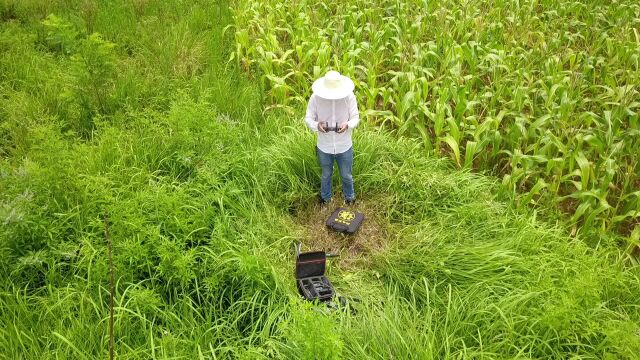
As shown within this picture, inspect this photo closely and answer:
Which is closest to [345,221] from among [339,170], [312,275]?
[339,170]

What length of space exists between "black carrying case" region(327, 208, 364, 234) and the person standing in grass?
0.33 m

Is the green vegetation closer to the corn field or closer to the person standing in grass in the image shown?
the corn field

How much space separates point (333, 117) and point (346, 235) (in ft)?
2.89

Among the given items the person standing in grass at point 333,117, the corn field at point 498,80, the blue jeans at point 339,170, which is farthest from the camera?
the corn field at point 498,80

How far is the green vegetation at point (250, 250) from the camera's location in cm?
260

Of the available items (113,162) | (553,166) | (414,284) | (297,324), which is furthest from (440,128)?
(113,162)

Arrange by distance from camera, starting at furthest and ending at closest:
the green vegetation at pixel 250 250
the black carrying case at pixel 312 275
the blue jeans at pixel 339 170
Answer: the blue jeans at pixel 339 170 < the black carrying case at pixel 312 275 < the green vegetation at pixel 250 250

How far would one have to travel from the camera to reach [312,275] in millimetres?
3115

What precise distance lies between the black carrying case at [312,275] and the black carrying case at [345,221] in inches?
16.0

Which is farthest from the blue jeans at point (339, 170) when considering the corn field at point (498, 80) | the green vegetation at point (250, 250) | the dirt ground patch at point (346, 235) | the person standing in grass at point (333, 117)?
the corn field at point (498, 80)

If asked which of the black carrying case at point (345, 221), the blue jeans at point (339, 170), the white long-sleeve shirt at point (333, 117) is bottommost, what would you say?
the black carrying case at point (345, 221)

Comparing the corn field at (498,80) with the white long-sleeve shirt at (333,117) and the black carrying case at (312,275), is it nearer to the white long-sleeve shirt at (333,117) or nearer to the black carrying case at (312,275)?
the white long-sleeve shirt at (333,117)

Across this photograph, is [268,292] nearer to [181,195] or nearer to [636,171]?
[181,195]

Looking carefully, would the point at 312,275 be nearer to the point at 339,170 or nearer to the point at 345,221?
the point at 345,221
